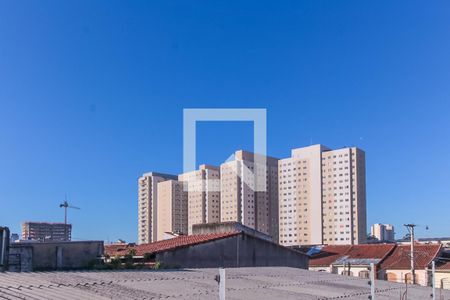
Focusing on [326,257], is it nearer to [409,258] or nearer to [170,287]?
[409,258]

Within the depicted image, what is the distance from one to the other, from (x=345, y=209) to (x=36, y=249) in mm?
66954

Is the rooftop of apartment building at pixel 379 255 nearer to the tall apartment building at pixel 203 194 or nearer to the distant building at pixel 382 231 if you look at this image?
the tall apartment building at pixel 203 194

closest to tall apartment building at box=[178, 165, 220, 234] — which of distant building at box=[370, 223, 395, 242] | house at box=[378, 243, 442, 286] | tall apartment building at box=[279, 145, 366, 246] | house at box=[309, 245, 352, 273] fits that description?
tall apartment building at box=[279, 145, 366, 246]

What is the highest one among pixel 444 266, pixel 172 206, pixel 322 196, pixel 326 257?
pixel 322 196

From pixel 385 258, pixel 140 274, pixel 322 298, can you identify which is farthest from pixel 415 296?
pixel 385 258

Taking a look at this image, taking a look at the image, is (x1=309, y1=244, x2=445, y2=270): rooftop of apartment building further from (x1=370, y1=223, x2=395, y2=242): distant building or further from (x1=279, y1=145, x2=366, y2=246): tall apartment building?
(x1=370, y1=223, x2=395, y2=242): distant building

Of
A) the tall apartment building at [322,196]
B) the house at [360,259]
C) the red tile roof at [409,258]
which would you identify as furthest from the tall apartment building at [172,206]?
the red tile roof at [409,258]

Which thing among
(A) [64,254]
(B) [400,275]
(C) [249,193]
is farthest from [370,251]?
(C) [249,193]

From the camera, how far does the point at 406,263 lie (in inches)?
1373

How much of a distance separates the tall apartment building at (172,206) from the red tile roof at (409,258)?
4814 cm

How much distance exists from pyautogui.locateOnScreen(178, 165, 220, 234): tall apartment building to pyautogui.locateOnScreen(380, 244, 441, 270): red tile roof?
4337cm

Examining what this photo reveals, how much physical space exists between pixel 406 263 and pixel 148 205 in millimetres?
57757

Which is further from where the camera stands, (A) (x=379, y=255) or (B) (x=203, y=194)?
(B) (x=203, y=194)

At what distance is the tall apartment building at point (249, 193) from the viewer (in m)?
77.1
